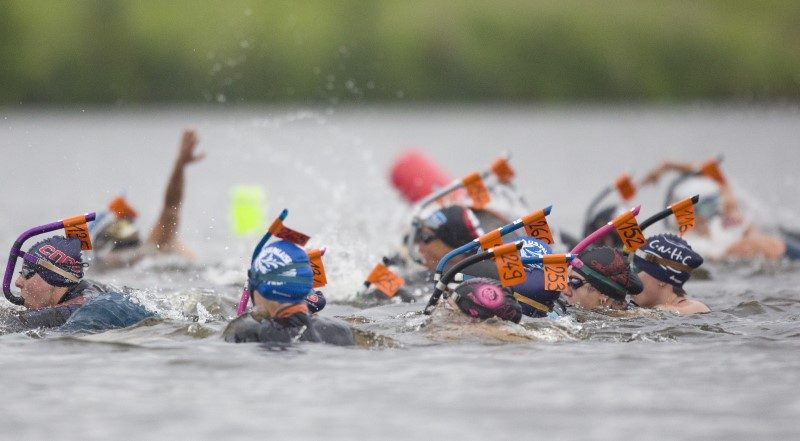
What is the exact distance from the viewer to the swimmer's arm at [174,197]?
1476 centimetres

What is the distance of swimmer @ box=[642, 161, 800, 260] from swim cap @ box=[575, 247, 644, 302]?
5.54m

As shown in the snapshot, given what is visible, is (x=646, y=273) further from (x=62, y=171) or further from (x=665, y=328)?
(x=62, y=171)

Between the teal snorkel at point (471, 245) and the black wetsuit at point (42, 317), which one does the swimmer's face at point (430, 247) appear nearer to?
the teal snorkel at point (471, 245)

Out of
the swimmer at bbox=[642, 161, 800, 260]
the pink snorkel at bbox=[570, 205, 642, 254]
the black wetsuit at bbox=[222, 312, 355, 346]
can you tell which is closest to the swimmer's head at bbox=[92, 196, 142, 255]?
the black wetsuit at bbox=[222, 312, 355, 346]

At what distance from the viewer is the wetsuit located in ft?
35.5

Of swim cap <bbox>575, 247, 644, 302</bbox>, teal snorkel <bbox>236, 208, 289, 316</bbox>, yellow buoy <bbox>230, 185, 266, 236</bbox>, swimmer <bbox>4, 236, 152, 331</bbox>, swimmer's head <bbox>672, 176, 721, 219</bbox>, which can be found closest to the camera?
teal snorkel <bbox>236, 208, 289, 316</bbox>

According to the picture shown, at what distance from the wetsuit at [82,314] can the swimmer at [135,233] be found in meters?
3.65

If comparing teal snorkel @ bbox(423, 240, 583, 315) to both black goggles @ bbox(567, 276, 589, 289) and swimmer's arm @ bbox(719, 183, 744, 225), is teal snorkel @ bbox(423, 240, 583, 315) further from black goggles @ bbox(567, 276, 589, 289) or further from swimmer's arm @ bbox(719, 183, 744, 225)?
swimmer's arm @ bbox(719, 183, 744, 225)

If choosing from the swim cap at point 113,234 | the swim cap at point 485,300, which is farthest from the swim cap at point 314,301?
the swim cap at point 113,234

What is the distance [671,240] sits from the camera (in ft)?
39.5

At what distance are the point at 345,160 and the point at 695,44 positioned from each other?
2008 inches

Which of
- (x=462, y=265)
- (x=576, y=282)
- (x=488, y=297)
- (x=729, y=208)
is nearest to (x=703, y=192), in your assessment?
(x=729, y=208)

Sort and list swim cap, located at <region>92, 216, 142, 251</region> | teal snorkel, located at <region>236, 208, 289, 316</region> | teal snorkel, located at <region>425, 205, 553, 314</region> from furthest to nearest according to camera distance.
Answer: swim cap, located at <region>92, 216, 142, 251</region> → teal snorkel, located at <region>425, 205, 553, 314</region> → teal snorkel, located at <region>236, 208, 289, 316</region>

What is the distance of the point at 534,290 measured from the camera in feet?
35.7
